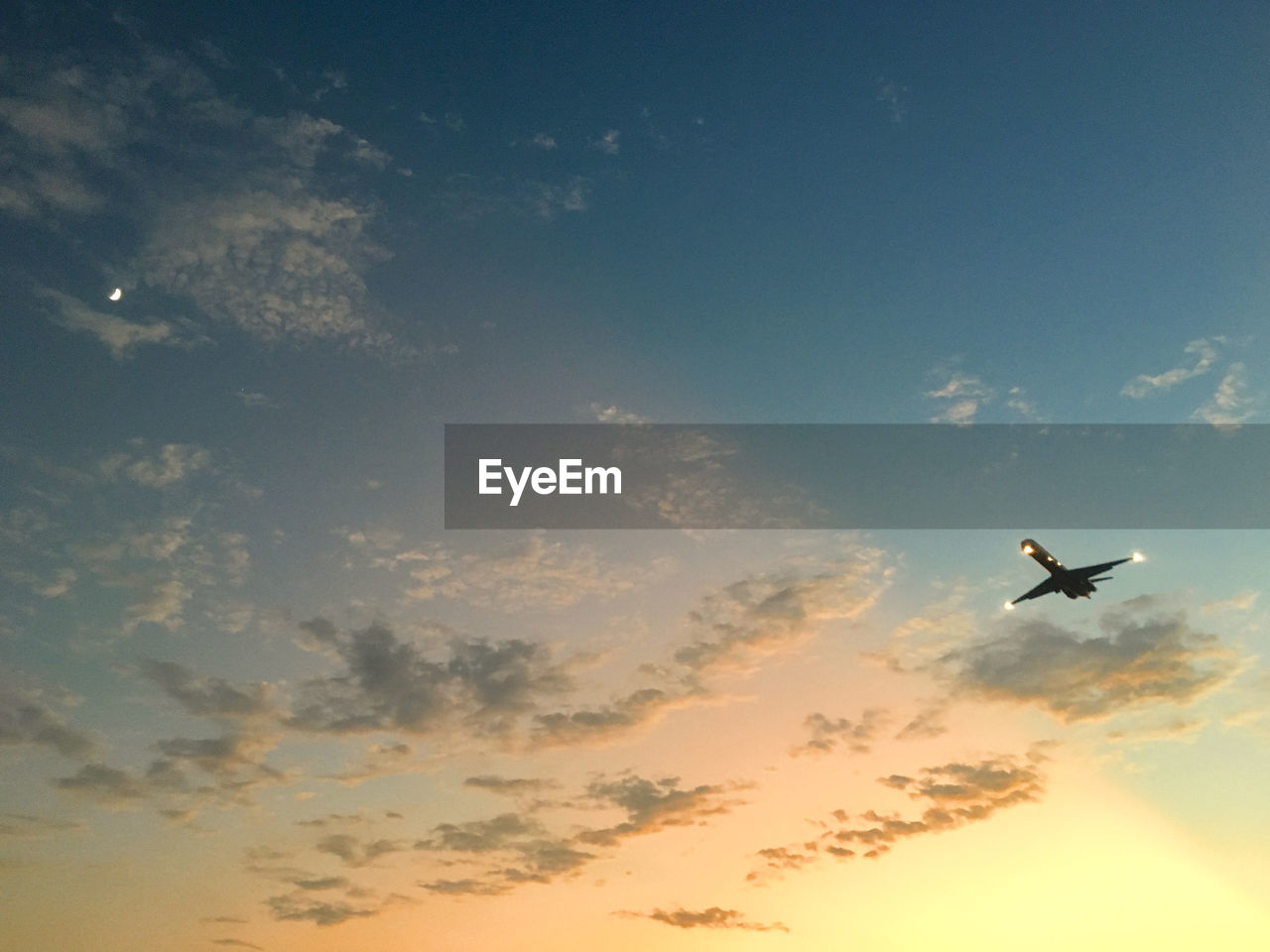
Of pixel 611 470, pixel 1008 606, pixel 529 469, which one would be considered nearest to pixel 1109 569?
pixel 1008 606

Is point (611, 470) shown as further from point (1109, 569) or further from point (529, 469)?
point (1109, 569)
